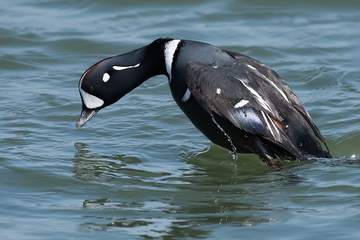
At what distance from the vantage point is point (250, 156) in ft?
23.1


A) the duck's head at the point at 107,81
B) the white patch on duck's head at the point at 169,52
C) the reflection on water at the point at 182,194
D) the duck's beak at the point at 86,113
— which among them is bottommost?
the reflection on water at the point at 182,194

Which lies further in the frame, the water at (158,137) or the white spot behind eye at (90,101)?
the white spot behind eye at (90,101)

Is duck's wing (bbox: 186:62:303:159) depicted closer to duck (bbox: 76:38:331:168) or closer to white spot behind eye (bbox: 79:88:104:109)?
duck (bbox: 76:38:331:168)

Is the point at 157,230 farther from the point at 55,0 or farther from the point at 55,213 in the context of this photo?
the point at 55,0

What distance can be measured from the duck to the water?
289mm

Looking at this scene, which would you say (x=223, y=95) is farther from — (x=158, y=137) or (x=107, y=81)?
(x=158, y=137)

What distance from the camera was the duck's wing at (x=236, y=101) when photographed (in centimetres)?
598

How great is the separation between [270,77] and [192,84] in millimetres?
1180

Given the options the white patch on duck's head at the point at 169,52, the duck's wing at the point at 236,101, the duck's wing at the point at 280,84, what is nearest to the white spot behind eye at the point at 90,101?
the white patch on duck's head at the point at 169,52

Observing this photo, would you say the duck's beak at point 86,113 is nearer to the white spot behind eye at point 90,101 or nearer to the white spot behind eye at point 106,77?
the white spot behind eye at point 90,101

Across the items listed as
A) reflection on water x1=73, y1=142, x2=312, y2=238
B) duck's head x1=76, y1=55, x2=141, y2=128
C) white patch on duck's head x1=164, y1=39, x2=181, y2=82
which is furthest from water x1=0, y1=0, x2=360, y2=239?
white patch on duck's head x1=164, y1=39, x2=181, y2=82

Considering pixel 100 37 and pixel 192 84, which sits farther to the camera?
pixel 100 37

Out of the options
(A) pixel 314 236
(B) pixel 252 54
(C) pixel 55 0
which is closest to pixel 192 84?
(A) pixel 314 236

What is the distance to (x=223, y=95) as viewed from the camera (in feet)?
19.7
